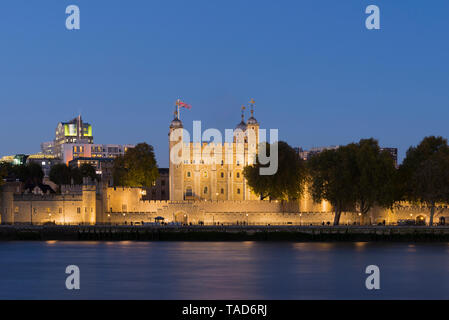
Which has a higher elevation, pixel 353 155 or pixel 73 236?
pixel 353 155

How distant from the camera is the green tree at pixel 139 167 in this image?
111m

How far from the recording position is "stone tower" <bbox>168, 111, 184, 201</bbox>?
109562mm

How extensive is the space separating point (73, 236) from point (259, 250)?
73.8ft

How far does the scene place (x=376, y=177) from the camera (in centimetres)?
8569

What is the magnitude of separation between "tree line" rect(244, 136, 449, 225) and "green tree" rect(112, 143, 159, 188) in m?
25.1

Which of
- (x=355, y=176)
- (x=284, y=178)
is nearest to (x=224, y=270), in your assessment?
(x=355, y=176)

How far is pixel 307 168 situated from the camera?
94.1 meters

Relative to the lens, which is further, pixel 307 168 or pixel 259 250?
pixel 307 168
